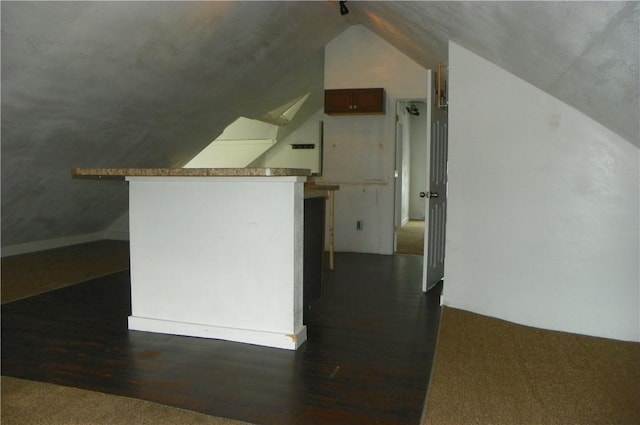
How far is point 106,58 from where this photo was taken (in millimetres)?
3701

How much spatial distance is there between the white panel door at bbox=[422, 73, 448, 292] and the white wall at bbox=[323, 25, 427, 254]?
1635 mm

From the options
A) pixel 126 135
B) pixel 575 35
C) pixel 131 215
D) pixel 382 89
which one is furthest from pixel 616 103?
pixel 126 135

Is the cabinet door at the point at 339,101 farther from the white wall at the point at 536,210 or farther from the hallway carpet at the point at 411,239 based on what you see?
the white wall at the point at 536,210

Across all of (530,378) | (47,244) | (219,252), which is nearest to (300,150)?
(47,244)

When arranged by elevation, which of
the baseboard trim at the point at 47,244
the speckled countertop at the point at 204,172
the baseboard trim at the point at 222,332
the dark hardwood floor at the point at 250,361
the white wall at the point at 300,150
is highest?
the white wall at the point at 300,150

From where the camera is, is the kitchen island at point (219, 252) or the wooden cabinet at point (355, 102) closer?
the kitchen island at point (219, 252)

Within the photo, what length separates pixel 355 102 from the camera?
5844 millimetres

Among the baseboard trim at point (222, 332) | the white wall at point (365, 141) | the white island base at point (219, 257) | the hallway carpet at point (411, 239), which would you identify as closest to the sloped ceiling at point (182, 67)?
the white wall at point (365, 141)

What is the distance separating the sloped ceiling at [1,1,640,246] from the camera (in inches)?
84.9

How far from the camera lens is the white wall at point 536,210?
8.90 feet

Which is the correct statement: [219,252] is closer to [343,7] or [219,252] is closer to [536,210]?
[536,210]

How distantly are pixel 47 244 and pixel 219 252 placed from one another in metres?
4.18

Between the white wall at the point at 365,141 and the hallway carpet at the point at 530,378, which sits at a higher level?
the white wall at the point at 365,141

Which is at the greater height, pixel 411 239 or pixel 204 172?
pixel 204 172
